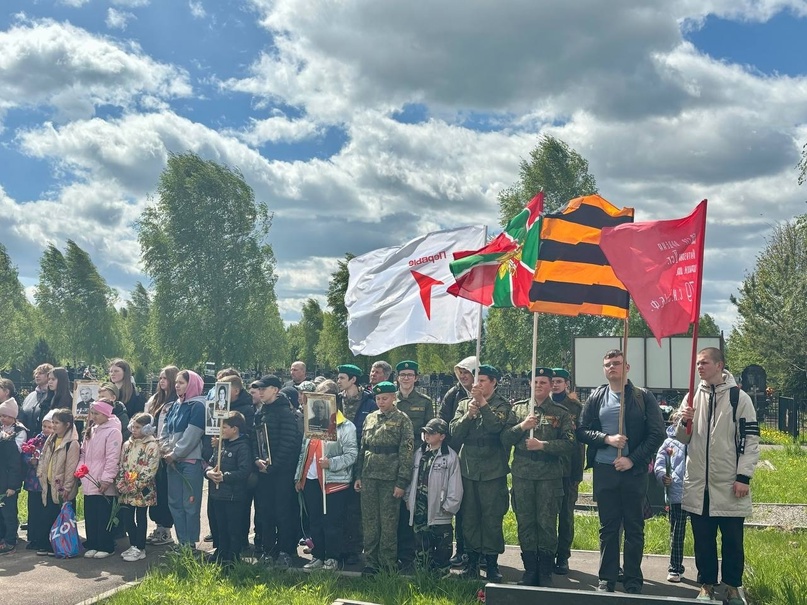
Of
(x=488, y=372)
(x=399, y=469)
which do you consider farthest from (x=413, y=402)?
(x=488, y=372)

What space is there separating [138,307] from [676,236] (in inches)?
2909

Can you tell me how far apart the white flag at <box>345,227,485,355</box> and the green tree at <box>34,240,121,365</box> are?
2081 inches

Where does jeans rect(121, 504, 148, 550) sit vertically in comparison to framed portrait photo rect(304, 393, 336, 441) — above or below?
below

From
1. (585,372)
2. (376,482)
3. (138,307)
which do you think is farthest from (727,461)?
(138,307)

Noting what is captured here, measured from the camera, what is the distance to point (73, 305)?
5734 centimetres

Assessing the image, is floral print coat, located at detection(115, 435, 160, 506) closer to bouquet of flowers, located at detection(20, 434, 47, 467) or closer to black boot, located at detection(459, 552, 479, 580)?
bouquet of flowers, located at detection(20, 434, 47, 467)

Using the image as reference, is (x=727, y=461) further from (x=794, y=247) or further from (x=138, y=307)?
(x=138, y=307)

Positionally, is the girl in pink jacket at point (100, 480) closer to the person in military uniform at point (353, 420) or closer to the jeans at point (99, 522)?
the jeans at point (99, 522)

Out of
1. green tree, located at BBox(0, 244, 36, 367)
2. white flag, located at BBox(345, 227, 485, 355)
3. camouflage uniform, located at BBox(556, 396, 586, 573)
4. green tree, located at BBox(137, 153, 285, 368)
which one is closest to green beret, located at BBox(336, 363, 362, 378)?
white flag, located at BBox(345, 227, 485, 355)

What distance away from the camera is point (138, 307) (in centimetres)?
7481

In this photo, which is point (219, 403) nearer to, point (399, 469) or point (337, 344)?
point (399, 469)

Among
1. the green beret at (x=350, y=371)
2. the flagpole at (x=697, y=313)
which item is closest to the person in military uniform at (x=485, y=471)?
the green beret at (x=350, y=371)

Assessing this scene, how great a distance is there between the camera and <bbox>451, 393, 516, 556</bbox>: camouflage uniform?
718 centimetres

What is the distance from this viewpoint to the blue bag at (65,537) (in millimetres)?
8469
